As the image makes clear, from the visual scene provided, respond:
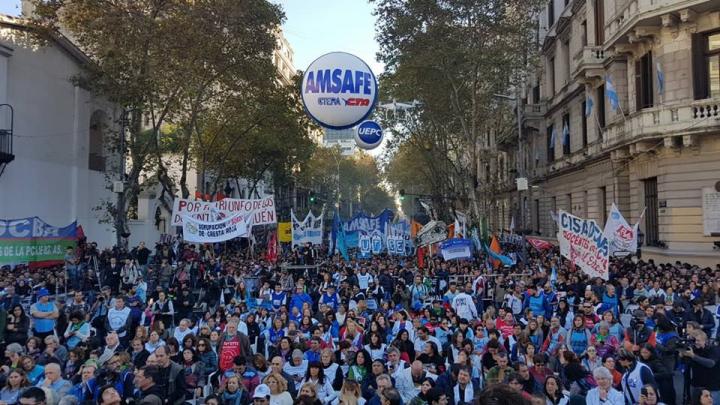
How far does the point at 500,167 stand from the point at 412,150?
1004cm

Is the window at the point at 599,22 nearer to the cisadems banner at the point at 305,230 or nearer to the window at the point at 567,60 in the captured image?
the window at the point at 567,60

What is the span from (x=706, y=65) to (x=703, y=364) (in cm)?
1548

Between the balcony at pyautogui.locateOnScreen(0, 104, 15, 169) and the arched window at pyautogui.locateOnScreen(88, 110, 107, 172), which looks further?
the arched window at pyautogui.locateOnScreen(88, 110, 107, 172)

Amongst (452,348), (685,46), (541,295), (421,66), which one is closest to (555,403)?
(452,348)

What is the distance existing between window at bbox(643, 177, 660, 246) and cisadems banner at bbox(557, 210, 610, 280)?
8879 mm

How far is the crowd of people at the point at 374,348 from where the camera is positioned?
7172 mm

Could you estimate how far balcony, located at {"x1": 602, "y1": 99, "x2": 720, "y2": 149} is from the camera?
19.0 m

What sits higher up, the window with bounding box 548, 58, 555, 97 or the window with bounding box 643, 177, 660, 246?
the window with bounding box 548, 58, 555, 97

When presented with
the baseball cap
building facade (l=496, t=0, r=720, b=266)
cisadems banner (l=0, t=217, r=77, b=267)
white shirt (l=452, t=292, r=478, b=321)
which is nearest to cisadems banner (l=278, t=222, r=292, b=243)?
cisadems banner (l=0, t=217, r=77, b=267)

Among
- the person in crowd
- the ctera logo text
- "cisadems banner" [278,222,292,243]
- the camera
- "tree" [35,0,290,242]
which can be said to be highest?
"tree" [35,0,290,242]

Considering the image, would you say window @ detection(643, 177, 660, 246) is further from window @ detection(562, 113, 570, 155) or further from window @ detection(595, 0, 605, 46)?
window @ detection(562, 113, 570, 155)

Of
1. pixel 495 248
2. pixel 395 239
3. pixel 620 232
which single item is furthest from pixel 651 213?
pixel 395 239

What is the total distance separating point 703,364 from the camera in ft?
25.9

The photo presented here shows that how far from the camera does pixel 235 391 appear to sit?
724cm
